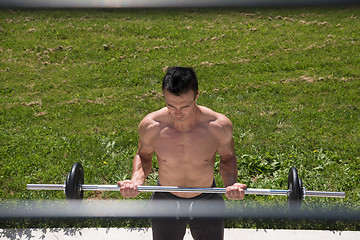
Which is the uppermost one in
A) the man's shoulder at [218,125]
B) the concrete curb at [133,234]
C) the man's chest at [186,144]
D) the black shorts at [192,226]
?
the man's shoulder at [218,125]

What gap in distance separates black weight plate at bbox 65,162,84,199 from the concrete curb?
61.2 inches

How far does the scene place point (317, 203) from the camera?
4395 mm

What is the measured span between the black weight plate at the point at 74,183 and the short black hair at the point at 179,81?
2.66 feet

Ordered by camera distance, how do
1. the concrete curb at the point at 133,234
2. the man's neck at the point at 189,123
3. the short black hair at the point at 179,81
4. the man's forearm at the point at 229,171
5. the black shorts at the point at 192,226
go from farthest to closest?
the concrete curb at the point at 133,234, the black shorts at the point at 192,226, the man's forearm at the point at 229,171, the man's neck at the point at 189,123, the short black hair at the point at 179,81

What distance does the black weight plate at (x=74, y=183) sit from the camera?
243cm

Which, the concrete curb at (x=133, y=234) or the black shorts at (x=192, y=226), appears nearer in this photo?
the black shorts at (x=192, y=226)

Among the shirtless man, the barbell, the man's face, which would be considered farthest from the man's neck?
the barbell

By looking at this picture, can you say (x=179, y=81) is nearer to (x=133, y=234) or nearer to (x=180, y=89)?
(x=180, y=89)

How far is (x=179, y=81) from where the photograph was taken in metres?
2.33

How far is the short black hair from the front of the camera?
7.63 ft

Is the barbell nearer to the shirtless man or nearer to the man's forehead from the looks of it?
the shirtless man

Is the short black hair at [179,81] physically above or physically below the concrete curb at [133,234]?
above

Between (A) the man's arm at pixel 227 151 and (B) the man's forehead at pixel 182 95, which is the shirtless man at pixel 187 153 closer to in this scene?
(A) the man's arm at pixel 227 151

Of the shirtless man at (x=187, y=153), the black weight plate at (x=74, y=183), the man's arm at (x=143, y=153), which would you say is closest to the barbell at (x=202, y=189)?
the black weight plate at (x=74, y=183)
